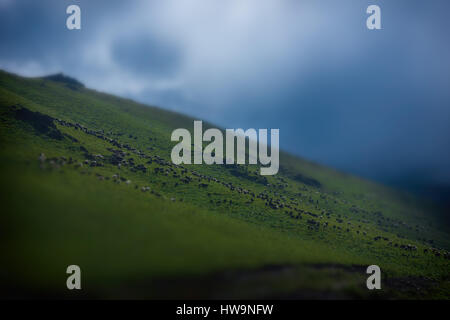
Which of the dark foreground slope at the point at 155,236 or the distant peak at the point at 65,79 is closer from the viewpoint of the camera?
the dark foreground slope at the point at 155,236

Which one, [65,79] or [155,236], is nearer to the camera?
[155,236]

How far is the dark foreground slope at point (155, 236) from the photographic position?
21.7 metres

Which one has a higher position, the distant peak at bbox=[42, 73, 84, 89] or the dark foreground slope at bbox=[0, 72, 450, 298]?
the distant peak at bbox=[42, 73, 84, 89]

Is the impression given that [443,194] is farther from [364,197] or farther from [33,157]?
[33,157]

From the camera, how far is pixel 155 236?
26453mm

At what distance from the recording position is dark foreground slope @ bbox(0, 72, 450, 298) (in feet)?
71.3

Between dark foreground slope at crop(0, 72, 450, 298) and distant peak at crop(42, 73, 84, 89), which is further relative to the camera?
distant peak at crop(42, 73, 84, 89)

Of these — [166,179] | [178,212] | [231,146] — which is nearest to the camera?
[178,212]

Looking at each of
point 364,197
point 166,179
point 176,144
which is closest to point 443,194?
point 364,197

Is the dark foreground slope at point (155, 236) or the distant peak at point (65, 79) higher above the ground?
the distant peak at point (65, 79)

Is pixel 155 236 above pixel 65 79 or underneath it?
underneath

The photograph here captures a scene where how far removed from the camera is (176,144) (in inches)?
2822

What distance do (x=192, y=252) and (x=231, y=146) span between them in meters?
67.2
